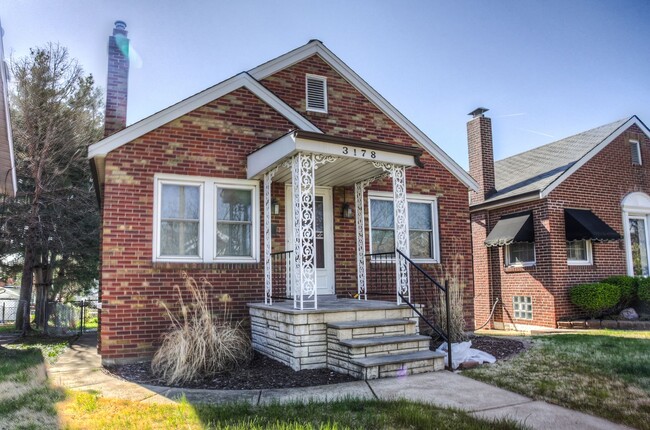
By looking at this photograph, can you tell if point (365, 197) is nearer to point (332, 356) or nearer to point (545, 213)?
point (332, 356)

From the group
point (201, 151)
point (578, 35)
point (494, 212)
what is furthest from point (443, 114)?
point (201, 151)

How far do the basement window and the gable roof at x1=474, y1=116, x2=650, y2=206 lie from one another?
279cm

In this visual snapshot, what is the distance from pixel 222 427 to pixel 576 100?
7.51 m

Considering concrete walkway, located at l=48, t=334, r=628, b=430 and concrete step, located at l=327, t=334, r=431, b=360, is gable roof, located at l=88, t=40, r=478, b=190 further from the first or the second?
concrete step, located at l=327, t=334, r=431, b=360

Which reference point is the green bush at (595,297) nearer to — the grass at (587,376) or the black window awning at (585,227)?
the black window awning at (585,227)

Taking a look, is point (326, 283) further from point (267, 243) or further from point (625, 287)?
point (625, 287)

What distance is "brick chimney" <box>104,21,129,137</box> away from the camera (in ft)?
29.1

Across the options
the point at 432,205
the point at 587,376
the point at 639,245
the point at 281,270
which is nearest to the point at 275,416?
the point at 587,376

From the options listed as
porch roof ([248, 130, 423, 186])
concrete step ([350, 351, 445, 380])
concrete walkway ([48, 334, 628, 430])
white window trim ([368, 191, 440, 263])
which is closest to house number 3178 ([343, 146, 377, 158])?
porch roof ([248, 130, 423, 186])

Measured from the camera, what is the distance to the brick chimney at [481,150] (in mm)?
14727

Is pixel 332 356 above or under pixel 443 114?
under

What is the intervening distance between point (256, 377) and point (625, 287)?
10.8 meters

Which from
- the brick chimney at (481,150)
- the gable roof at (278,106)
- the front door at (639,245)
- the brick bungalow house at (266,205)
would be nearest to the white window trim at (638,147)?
the front door at (639,245)

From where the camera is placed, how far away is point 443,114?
14.5m
